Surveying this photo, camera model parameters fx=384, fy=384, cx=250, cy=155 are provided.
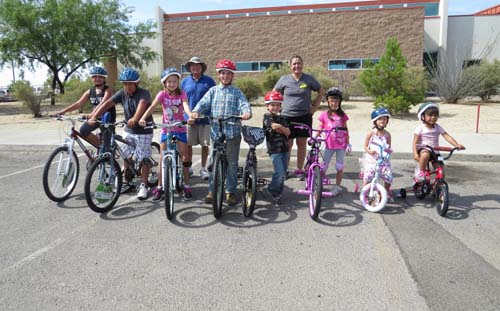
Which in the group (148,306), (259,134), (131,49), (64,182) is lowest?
(148,306)

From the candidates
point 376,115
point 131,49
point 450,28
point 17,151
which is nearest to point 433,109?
point 376,115

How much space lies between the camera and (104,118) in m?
5.84

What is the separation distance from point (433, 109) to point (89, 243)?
4.56 metres

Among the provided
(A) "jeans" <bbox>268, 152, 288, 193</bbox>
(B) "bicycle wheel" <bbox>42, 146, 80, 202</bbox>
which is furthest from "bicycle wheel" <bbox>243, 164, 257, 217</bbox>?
(B) "bicycle wheel" <bbox>42, 146, 80, 202</bbox>

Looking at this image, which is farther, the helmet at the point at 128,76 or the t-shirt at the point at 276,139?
the helmet at the point at 128,76

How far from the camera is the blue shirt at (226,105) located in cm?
479

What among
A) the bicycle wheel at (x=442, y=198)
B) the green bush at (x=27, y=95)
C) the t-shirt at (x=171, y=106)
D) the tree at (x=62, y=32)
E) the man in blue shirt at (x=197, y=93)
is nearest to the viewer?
the bicycle wheel at (x=442, y=198)

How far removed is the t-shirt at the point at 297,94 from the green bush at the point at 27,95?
1563 cm

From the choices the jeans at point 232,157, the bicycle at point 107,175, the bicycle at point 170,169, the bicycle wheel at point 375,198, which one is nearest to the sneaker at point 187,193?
the bicycle at point 170,169

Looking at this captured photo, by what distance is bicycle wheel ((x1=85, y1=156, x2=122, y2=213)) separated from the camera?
194 inches

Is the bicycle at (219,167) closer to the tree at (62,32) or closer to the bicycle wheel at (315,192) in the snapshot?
the bicycle wheel at (315,192)

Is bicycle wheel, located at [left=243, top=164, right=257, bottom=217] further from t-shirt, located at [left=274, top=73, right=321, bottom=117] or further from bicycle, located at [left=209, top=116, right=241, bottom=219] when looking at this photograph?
t-shirt, located at [left=274, top=73, right=321, bottom=117]

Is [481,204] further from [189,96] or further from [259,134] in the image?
[189,96]

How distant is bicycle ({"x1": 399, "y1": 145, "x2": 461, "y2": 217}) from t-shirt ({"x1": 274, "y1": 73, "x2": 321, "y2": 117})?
202 cm
